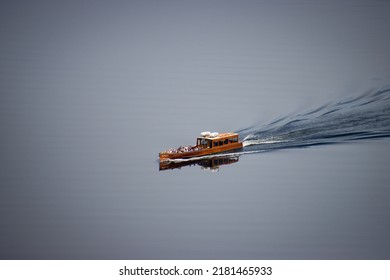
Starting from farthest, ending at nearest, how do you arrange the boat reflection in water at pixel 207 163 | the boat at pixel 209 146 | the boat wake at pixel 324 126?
the boat wake at pixel 324 126 → the boat at pixel 209 146 → the boat reflection in water at pixel 207 163

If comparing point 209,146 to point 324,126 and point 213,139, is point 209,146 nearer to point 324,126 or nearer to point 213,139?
point 213,139

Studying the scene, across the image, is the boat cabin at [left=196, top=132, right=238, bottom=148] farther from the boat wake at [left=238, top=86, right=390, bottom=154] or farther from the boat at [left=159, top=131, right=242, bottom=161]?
the boat wake at [left=238, top=86, right=390, bottom=154]

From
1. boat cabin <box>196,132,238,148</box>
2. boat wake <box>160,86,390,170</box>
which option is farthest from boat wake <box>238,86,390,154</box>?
boat cabin <box>196,132,238,148</box>

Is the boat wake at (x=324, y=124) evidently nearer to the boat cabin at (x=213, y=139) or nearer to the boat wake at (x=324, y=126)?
the boat wake at (x=324, y=126)

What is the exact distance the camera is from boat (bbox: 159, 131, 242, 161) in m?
5.04

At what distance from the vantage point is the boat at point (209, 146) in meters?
5.04

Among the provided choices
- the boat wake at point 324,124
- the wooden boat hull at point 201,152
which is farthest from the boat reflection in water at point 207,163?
the boat wake at point 324,124

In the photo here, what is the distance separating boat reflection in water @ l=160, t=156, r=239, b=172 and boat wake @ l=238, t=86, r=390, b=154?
0.63ft

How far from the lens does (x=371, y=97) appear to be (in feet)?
17.2

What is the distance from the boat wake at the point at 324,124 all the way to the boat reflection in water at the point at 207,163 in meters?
0.19

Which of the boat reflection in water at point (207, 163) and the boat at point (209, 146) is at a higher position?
the boat at point (209, 146)
